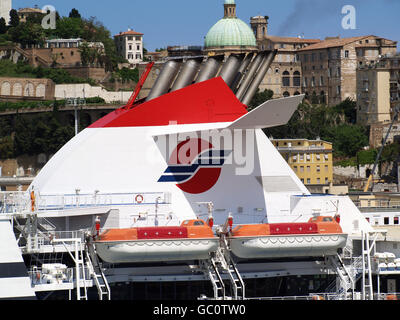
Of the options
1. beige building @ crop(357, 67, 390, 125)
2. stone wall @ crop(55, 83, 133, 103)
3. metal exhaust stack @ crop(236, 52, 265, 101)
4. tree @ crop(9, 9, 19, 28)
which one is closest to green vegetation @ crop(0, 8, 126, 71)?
tree @ crop(9, 9, 19, 28)

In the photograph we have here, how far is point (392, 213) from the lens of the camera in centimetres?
4672

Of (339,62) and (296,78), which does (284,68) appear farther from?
(339,62)

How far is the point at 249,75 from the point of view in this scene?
4338cm

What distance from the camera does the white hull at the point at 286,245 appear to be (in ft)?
129

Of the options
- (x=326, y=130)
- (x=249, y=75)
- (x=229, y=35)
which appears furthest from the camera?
(x=229, y=35)

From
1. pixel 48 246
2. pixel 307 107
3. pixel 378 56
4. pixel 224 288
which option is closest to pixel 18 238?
pixel 48 246

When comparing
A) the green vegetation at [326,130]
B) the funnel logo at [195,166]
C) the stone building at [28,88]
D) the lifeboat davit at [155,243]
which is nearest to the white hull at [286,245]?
the lifeboat davit at [155,243]

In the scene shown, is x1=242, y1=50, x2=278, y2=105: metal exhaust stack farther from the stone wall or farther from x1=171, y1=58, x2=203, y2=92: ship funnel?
the stone wall

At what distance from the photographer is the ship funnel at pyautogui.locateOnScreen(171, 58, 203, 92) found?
4259 cm

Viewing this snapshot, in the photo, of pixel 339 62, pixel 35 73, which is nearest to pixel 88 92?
pixel 35 73

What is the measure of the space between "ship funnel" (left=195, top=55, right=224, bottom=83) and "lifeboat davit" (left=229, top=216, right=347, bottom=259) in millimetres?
6203

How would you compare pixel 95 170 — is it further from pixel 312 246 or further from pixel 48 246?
pixel 312 246

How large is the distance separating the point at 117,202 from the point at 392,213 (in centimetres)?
1220

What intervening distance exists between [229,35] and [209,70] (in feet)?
407
